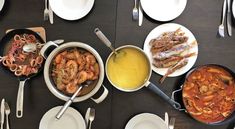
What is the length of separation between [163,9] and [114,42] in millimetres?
239

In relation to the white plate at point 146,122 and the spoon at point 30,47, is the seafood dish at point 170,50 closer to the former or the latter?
the white plate at point 146,122

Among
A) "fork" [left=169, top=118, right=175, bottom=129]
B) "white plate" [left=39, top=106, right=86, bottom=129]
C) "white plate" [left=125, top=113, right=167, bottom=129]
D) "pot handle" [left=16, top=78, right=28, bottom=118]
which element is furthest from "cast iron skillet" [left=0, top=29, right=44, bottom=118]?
"fork" [left=169, top=118, right=175, bottom=129]

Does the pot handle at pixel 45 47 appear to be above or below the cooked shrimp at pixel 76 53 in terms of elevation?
above

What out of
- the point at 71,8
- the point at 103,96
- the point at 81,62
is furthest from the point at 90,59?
the point at 71,8

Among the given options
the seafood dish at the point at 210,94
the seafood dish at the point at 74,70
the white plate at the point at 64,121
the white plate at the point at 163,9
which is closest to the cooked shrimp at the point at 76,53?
the seafood dish at the point at 74,70

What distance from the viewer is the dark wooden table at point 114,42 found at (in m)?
1.17

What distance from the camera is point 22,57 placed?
116 cm

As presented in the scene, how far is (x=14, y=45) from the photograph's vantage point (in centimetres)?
116

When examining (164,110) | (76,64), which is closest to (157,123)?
(164,110)

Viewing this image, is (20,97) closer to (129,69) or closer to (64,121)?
(64,121)

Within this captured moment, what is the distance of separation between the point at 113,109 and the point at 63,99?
206 mm

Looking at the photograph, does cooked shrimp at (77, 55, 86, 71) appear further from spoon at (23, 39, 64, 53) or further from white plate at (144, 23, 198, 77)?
white plate at (144, 23, 198, 77)

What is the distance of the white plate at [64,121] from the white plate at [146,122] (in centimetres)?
19

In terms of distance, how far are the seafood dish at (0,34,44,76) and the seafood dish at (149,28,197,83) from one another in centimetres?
45
